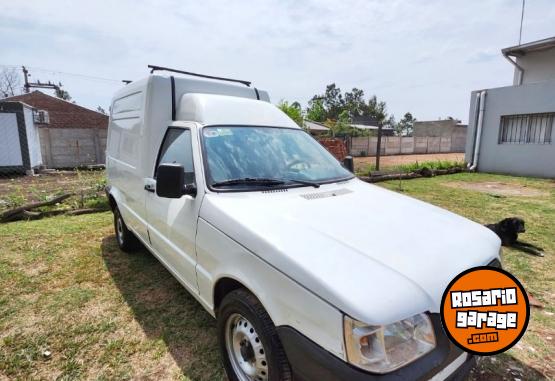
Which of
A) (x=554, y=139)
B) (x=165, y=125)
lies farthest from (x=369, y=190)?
(x=554, y=139)

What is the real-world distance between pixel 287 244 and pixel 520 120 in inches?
599

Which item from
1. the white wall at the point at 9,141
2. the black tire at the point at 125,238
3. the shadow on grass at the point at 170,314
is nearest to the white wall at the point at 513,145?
the shadow on grass at the point at 170,314

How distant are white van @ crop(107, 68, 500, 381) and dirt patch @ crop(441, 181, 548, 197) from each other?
27.2 ft

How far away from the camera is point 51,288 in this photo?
3600mm

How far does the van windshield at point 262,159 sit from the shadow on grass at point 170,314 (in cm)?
136

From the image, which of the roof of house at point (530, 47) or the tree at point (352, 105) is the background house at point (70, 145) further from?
the tree at point (352, 105)

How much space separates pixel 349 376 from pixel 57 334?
2.69m

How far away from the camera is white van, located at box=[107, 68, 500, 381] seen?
1471 millimetres

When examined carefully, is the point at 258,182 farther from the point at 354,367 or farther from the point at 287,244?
the point at 354,367

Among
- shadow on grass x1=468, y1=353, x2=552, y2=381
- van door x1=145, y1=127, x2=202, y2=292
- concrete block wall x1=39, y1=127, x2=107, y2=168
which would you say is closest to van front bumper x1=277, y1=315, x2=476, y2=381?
shadow on grass x1=468, y1=353, x2=552, y2=381

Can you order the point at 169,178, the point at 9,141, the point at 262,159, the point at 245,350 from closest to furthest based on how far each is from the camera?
the point at 245,350
the point at 169,178
the point at 262,159
the point at 9,141

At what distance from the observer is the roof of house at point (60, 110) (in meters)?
28.2

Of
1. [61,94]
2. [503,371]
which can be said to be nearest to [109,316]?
[503,371]

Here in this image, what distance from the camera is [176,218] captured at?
2.73 m
